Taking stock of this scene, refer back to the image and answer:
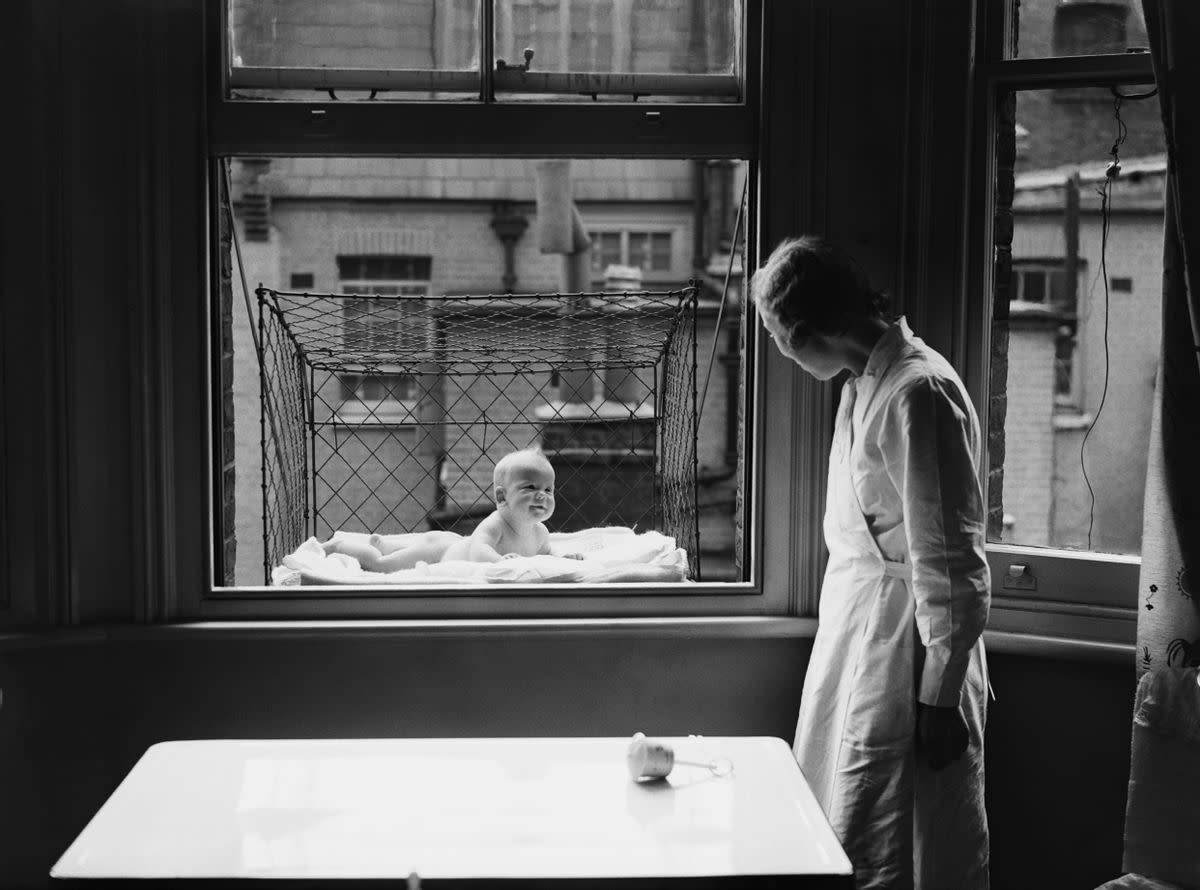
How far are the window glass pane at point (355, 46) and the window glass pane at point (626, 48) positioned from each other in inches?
3.4

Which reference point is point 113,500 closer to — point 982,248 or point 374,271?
point 982,248

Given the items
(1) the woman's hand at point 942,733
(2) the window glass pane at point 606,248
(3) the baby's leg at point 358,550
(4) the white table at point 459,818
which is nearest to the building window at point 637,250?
(2) the window glass pane at point 606,248

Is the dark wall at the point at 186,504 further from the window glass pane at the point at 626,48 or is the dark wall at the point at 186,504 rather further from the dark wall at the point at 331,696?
the window glass pane at the point at 626,48

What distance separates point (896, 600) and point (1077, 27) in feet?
3.46


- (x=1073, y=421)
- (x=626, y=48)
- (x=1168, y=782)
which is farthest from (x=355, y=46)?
(x=1168, y=782)

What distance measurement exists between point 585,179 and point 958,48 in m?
14.5

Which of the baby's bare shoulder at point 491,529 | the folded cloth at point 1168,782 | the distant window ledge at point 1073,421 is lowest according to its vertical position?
the folded cloth at point 1168,782

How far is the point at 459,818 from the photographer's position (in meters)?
1.15

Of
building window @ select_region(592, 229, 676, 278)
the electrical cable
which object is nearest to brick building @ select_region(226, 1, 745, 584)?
building window @ select_region(592, 229, 676, 278)

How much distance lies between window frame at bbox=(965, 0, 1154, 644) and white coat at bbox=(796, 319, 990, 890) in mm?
356

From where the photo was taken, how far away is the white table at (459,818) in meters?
1.02

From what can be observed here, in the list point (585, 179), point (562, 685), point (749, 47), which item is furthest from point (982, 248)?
point (585, 179)

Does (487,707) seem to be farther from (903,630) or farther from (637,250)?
(637,250)

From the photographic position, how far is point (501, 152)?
192 centimetres
